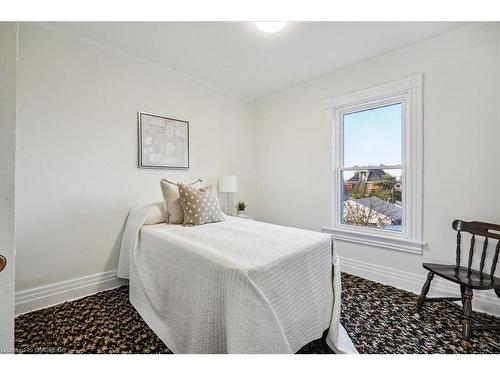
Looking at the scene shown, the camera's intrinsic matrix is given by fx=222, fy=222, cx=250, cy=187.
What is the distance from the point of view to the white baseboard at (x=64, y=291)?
1850 mm

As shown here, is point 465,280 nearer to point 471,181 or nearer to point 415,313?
point 415,313

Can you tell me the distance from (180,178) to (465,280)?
2868 mm

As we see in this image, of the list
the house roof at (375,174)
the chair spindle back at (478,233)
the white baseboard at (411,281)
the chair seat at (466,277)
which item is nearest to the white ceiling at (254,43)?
the house roof at (375,174)

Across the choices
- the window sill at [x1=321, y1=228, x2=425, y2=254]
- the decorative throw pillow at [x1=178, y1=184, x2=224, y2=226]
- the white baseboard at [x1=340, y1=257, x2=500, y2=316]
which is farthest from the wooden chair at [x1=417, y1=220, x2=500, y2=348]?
the decorative throw pillow at [x1=178, y1=184, x2=224, y2=226]

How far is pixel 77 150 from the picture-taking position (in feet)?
6.88

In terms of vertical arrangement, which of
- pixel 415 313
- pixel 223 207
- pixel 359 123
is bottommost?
pixel 415 313

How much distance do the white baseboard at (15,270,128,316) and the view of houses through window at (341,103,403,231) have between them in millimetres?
2808

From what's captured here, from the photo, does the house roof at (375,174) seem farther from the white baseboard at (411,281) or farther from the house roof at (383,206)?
the white baseboard at (411,281)

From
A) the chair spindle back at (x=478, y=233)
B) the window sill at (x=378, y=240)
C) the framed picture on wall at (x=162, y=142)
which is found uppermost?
the framed picture on wall at (x=162, y=142)

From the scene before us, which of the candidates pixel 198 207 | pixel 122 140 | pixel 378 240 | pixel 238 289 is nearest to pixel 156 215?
pixel 198 207

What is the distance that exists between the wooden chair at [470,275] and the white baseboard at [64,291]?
293cm

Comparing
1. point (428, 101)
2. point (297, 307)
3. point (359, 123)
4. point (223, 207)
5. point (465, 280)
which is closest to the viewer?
point (297, 307)

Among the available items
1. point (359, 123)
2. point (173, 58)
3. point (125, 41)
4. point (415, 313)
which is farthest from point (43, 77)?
point (415, 313)
